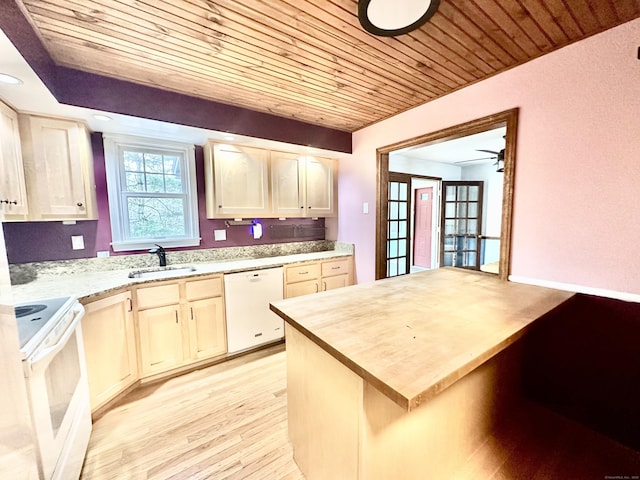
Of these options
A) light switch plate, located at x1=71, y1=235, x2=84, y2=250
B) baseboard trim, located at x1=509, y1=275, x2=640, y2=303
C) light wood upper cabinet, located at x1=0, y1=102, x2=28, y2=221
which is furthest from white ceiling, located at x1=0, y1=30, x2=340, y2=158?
baseboard trim, located at x1=509, y1=275, x2=640, y2=303

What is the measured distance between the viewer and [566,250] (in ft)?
5.20

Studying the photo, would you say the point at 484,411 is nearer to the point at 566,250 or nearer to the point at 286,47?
the point at 566,250

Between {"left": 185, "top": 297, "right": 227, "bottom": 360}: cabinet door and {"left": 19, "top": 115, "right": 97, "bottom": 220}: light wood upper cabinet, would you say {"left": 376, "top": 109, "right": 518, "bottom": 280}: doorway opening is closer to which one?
{"left": 185, "top": 297, "right": 227, "bottom": 360}: cabinet door

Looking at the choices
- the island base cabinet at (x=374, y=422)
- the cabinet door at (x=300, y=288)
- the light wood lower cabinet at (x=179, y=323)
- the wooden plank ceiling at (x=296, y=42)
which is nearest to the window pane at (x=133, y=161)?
the wooden plank ceiling at (x=296, y=42)

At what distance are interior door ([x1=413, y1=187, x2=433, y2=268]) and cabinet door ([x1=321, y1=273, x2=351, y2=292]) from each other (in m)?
3.18

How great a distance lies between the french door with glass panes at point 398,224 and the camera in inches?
161

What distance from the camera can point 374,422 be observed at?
0.92 meters

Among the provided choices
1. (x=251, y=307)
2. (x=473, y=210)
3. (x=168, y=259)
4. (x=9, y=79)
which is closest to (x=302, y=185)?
(x=251, y=307)

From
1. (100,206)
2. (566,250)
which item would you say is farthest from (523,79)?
(100,206)

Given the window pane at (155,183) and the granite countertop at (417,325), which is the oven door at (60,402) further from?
the window pane at (155,183)

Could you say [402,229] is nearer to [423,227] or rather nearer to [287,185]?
[423,227]

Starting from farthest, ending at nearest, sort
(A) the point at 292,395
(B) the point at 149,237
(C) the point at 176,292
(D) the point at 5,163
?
1. (B) the point at 149,237
2. (C) the point at 176,292
3. (D) the point at 5,163
4. (A) the point at 292,395

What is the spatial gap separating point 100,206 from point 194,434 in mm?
2037

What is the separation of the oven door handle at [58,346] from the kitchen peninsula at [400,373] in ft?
3.05
